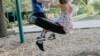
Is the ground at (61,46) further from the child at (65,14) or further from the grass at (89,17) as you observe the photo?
the grass at (89,17)

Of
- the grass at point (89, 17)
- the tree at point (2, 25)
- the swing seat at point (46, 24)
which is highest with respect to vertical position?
the swing seat at point (46, 24)

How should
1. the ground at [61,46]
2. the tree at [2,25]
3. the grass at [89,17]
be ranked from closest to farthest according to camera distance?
the ground at [61,46]
the tree at [2,25]
the grass at [89,17]

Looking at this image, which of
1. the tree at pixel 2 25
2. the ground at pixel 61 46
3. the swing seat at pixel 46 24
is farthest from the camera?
the tree at pixel 2 25

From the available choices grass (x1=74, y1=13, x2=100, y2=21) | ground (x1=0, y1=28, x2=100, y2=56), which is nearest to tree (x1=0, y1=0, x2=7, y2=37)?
ground (x1=0, y1=28, x2=100, y2=56)

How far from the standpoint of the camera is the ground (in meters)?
9.54

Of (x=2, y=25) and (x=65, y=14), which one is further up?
(x=65, y=14)

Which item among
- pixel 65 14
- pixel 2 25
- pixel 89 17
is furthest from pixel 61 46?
pixel 89 17

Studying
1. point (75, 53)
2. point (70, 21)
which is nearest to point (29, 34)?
point (75, 53)

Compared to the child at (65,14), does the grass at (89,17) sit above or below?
below

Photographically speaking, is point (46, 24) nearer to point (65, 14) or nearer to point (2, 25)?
point (65, 14)

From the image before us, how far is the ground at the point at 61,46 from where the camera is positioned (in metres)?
9.54

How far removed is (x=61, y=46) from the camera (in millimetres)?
10391

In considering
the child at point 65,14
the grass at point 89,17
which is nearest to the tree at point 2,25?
the grass at point 89,17

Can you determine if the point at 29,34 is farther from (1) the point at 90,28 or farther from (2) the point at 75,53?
(2) the point at 75,53
